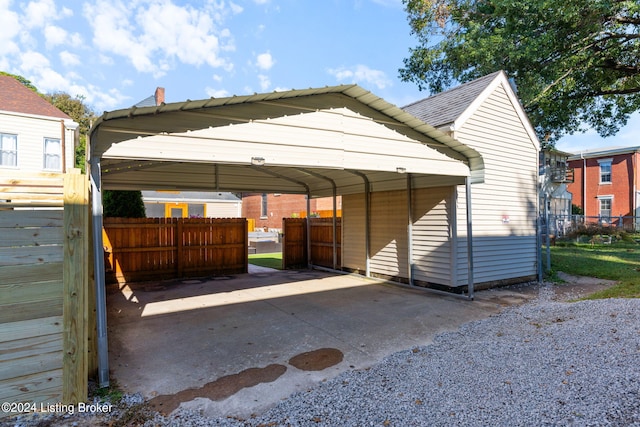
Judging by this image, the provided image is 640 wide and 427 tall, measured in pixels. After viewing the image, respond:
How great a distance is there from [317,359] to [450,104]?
703cm

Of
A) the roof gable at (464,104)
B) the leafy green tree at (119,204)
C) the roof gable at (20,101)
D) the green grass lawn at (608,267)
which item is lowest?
the green grass lawn at (608,267)

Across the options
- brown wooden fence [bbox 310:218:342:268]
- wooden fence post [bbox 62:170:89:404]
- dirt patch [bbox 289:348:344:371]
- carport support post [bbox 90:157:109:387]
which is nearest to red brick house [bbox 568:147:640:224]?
brown wooden fence [bbox 310:218:342:268]

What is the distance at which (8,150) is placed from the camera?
14688 mm

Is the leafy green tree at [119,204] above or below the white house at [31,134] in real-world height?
below

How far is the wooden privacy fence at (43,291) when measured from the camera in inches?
113

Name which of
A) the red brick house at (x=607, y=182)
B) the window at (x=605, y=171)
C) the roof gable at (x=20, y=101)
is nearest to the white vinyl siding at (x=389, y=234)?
the roof gable at (x=20, y=101)

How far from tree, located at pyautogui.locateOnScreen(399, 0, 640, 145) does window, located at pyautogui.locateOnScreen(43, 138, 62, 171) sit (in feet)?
56.5

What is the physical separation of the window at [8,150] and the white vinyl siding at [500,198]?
17612 millimetres

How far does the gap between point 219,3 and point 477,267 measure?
11722 millimetres

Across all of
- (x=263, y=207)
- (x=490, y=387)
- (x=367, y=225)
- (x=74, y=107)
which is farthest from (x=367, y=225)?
(x=74, y=107)

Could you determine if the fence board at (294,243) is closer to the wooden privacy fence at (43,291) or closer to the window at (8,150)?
the wooden privacy fence at (43,291)

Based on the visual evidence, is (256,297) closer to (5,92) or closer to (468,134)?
(468,134)

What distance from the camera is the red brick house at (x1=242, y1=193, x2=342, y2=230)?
26.9 meters

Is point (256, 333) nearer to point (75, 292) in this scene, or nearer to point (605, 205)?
Result: point (75, 292)
